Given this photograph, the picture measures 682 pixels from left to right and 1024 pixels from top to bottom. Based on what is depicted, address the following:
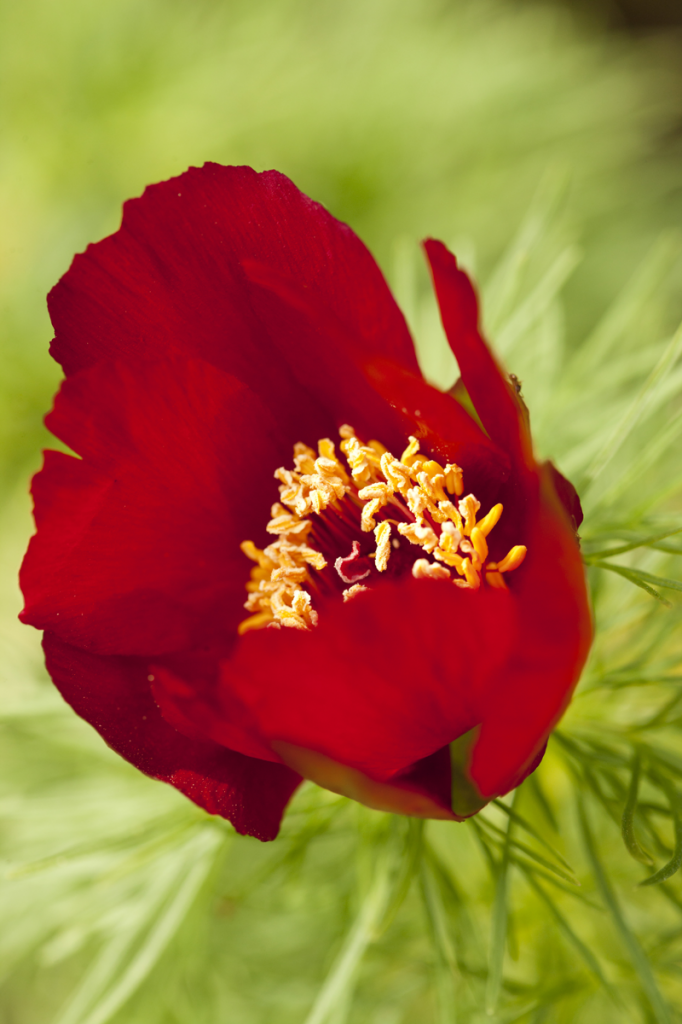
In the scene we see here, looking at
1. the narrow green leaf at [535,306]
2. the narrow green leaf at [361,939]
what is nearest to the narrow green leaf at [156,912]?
the narrow green leaf at [361,939]

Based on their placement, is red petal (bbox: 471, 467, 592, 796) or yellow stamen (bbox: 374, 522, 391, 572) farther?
yellow stamen (bbox: 374, 522, 391, 572)

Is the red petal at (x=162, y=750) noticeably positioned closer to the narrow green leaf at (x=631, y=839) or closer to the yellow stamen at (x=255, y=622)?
the yellow stamen at (x=255, y=622)

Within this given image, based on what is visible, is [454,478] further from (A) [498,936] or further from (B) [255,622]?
(A) [498,936]

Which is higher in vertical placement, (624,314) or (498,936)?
(624,314)

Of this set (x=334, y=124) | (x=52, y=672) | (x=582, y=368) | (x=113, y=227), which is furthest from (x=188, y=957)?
(x=334, y=124)

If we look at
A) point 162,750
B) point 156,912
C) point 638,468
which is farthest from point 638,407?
point 156,912

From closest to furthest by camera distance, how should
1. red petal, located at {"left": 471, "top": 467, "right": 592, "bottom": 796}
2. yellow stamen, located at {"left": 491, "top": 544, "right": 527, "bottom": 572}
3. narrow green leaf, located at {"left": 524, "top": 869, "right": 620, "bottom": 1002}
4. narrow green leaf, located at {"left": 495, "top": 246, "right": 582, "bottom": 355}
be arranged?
red petal, located at {"left": 471, "top": 467, "right": 592, "bottom": 796}
yellow stamen, located at {"left": 491, "top": 544, "right": 527, "bottom": 572}
narrow green leaf, located at {"left": 524, "top": 869, "right": 620, "bottom": 1002}
narrow green leaf, located at {"left": 495, "top": 246, "right": 582, "bottom": 355}

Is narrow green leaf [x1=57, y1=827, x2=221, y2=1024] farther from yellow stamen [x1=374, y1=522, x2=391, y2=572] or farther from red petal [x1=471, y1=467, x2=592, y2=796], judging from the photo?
red petal [x1=471, y1=467, x2=592, y2=796]

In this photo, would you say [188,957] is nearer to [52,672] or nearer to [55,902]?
[55,902]

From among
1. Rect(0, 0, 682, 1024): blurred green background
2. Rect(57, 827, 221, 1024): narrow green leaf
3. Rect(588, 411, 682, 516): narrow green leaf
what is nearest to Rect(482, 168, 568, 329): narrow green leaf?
Rect(0, 0, 682, 1024): blurred green background
